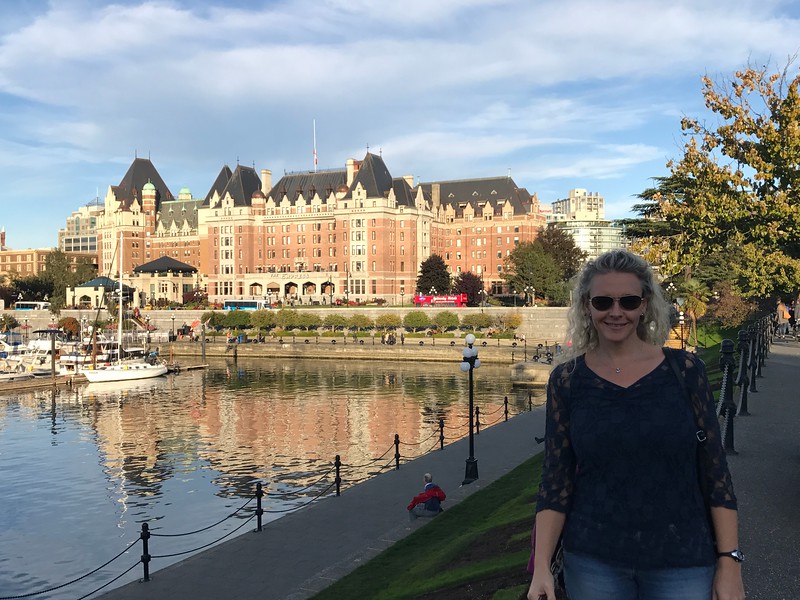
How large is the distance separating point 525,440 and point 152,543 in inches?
510

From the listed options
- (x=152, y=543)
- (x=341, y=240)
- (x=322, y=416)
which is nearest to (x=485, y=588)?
(x=152, y=543)

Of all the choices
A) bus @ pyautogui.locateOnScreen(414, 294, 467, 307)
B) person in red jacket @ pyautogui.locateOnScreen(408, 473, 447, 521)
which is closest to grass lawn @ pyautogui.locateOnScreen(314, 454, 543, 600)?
person in red jacket @ pyautogui.locateOnScreen(408, 473, 447, 521)

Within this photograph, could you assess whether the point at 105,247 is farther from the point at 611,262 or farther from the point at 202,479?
the point at 611,262

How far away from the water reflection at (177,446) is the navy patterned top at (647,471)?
56.6 feet

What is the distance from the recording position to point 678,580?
12.7 feet

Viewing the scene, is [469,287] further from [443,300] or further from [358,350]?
[358,350]

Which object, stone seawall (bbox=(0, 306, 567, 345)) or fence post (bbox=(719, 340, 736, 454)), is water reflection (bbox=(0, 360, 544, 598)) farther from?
stone seawall (bbox=(0, 306, 567, 345))

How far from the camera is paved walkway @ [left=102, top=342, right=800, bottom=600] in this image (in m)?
10.3

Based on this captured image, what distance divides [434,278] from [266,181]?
3803 centimetres

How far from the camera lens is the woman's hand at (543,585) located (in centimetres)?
405

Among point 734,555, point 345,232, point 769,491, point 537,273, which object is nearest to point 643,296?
point 734,555

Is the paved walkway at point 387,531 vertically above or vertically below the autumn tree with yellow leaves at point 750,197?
below

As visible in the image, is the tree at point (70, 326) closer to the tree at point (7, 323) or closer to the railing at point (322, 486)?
the tree at point (7, 323)

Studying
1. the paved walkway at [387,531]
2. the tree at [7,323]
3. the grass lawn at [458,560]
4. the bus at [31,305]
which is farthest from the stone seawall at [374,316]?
the grass lawn at [458,560]
